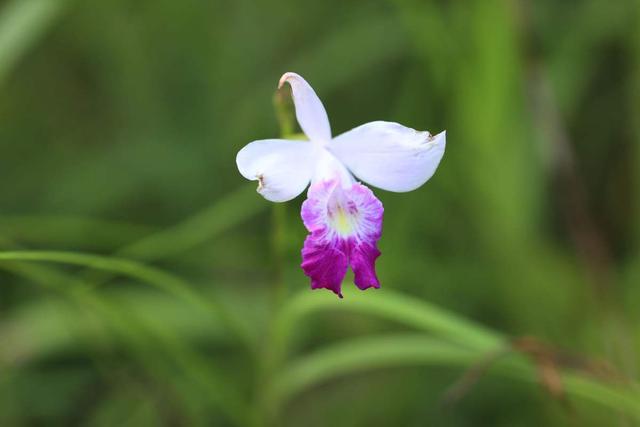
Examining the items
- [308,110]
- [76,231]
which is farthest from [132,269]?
[76,231]

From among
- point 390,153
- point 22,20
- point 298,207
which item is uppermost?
point 22,20

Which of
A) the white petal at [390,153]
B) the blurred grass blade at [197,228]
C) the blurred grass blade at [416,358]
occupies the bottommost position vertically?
the blurred grass blade at [416,358]

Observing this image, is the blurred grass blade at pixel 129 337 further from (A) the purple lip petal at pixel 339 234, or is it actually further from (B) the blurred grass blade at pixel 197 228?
(A) the purple lip petal at pixel 339 234

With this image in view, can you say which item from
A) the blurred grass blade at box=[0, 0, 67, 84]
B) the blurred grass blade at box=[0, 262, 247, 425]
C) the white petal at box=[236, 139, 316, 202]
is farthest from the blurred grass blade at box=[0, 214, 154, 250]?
the white petal at box=[236, 139, 316, 202]

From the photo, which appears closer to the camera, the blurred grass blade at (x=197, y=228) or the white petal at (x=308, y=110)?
the white petal at (x=308, y=110)

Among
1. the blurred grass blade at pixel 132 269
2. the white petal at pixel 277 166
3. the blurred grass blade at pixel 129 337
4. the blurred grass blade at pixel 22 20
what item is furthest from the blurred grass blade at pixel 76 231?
the white petal at pixel 277 166

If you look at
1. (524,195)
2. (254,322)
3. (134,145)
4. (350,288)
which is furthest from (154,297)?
(524,195)

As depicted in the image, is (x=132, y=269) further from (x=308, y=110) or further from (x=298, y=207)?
(x=298, y=207)
